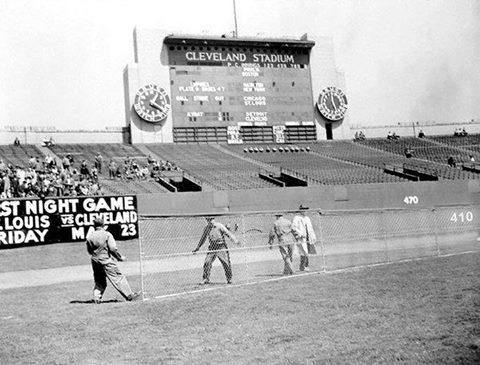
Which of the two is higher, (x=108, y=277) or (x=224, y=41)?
(x=224, y=41)

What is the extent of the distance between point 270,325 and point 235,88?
37.6 metres

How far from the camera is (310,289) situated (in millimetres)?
11180

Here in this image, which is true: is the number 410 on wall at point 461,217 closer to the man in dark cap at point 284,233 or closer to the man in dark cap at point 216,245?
the man in dark cap at point 284,233

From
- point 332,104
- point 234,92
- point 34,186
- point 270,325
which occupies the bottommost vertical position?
point 270,325

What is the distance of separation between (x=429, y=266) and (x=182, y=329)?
815 cm

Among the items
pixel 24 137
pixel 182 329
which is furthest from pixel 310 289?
pixel 24 137

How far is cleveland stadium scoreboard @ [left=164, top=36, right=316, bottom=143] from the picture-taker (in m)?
43.3

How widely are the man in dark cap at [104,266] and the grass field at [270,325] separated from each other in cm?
34

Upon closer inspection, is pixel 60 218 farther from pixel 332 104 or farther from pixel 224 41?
pixel 332 104

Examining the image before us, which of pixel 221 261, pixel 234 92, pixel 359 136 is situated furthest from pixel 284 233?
pixel 359 136

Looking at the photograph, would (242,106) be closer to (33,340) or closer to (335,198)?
(335,198)

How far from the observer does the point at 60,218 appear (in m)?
21.5

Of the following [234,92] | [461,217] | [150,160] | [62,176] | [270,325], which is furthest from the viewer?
[234,92]

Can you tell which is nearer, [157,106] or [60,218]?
[60,218]
